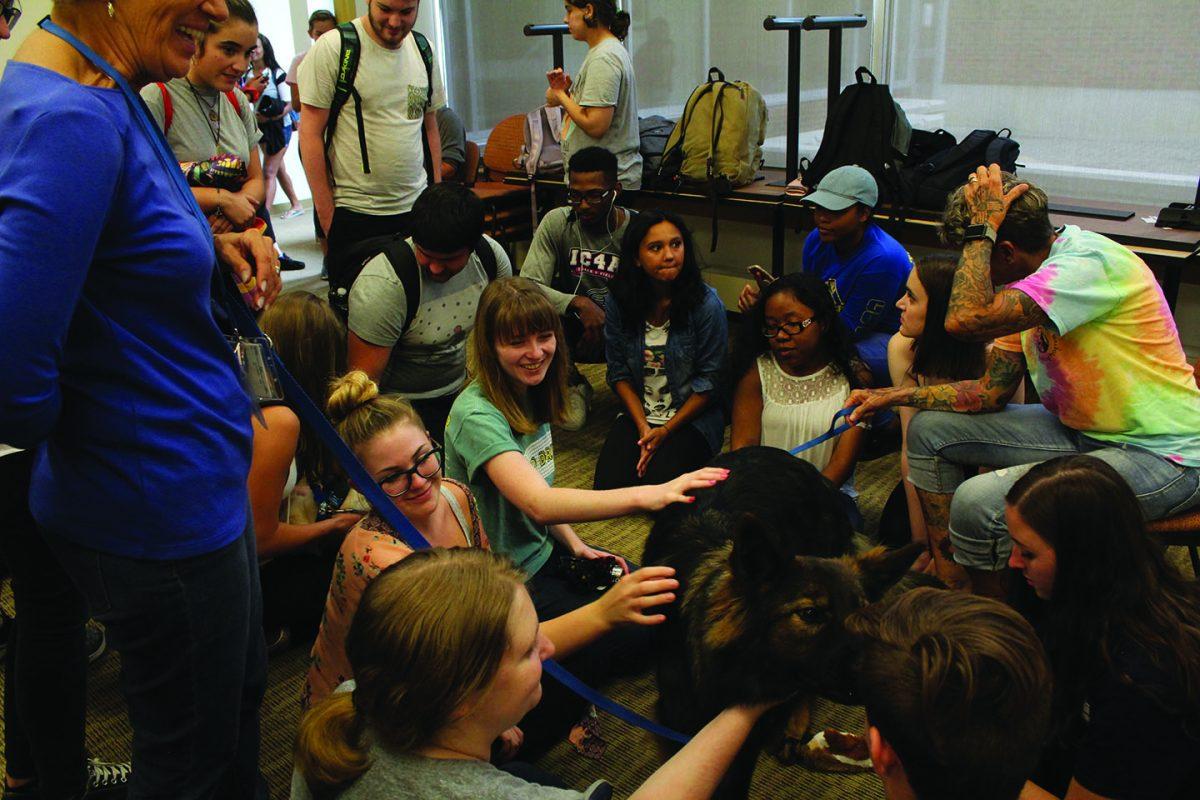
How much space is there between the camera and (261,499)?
2.13 meters

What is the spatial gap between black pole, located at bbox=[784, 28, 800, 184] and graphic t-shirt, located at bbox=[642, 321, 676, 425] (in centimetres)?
192

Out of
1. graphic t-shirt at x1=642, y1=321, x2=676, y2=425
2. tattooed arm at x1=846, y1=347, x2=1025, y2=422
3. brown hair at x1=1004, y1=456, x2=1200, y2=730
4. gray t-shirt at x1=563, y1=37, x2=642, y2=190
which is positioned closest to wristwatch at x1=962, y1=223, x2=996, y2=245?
tattooed arm at x1=846, y1=347, x2=1025, y2=422

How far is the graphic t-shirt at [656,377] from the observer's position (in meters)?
3.67

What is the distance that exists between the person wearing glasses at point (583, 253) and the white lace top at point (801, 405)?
873 millimetres

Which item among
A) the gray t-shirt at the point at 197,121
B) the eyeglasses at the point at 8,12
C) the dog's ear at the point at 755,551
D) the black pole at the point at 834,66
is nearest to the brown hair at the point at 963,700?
the dog's ear at the point at 755,551

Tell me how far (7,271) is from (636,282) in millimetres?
2738

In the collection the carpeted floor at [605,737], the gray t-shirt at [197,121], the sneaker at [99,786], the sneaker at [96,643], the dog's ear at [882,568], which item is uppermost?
the gray t-shirt at [197,121]

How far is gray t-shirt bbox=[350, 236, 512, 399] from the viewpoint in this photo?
10.1ft

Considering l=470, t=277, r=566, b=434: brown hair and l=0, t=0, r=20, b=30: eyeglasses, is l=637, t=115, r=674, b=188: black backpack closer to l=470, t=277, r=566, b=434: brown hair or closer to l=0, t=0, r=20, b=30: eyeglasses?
l=470, t=277, r=566, b=434: brown hair

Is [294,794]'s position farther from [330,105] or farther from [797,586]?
[330,105]

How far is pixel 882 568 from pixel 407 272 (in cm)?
189

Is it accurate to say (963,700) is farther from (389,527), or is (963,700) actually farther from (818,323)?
(818,323)

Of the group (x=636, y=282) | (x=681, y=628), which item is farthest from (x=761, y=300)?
(x=681, y=628)

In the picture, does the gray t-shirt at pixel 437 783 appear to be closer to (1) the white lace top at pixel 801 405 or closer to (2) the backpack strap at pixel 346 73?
(1) the white lace top at pixel 801 405
